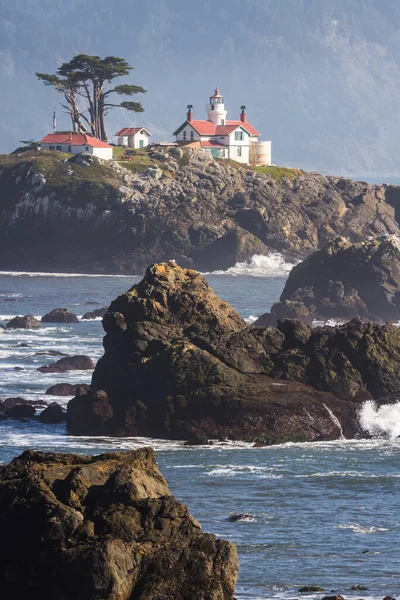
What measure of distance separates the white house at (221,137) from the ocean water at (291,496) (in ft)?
322

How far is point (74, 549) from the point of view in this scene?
93.3 ft

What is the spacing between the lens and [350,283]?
101 meters

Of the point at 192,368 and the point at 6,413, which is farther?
the point at 6,413

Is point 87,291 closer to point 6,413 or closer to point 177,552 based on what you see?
point 6,413

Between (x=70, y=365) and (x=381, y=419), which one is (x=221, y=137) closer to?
(x=70, y=365)

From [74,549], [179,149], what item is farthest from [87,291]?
[74,549]

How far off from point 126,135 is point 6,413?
376 ft

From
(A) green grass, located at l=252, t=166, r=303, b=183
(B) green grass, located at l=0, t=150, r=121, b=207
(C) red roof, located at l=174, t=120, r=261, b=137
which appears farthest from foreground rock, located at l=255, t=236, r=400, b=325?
(C) red roof, located at l=174, t=120, r=261, b=137

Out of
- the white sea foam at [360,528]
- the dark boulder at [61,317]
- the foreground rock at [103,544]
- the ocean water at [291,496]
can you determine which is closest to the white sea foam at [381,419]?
the ocean water at [291,496]

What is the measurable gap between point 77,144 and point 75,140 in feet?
5.05

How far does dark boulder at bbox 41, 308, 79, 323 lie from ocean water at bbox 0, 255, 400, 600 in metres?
27.4

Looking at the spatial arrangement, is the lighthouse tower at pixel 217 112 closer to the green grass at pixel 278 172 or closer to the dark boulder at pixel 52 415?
the green grass at pixel 278 172

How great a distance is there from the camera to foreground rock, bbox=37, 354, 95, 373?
7281 centimetres

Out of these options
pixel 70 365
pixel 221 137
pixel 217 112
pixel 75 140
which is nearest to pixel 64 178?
pixel 75 140
